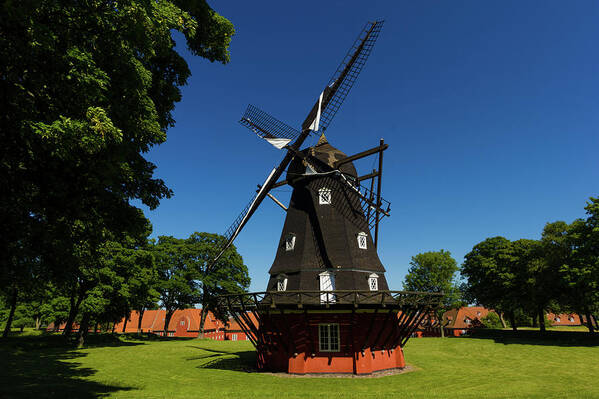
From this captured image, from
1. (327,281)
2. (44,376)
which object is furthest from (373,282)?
(44,376)

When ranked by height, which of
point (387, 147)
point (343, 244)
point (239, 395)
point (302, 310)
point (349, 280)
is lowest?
point (239, 395)

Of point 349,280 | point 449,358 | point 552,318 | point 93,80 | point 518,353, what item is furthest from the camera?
point 552,318

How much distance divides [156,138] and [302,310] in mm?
12164

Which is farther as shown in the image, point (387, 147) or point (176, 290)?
point (176, 290)

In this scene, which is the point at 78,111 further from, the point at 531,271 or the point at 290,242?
the point at 531,271

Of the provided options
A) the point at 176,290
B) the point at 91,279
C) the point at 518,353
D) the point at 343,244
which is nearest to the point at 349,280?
the point at 343,244

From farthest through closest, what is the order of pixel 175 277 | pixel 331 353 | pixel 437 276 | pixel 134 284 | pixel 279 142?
pixel 437 276 → pixel 175 277 → pixel 134 284 → pixel 279 142 → pixel 331 353

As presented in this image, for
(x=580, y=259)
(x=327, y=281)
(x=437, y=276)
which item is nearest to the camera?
(x=327, y=281)

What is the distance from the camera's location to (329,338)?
17672 mm

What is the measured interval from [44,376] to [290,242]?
14605 millimetres

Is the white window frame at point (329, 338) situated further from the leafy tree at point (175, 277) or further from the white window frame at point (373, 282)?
the leafy tree at point (175, 277)

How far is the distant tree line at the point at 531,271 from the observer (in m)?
29.6

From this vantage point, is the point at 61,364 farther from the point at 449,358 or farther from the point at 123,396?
the point at 449,358

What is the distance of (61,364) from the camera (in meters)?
20.2
